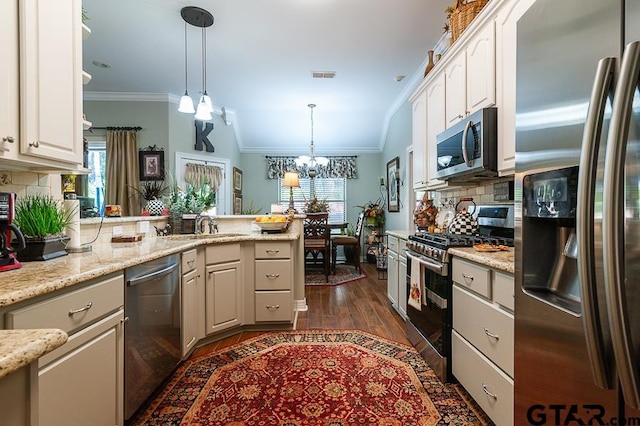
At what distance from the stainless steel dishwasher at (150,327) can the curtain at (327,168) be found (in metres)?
5.06

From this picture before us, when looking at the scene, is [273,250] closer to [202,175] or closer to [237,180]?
[202,175]

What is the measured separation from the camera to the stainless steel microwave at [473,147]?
195cm

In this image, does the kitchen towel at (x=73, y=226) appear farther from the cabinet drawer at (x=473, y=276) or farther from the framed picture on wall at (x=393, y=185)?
the framed picture on wall at (x=393, y=185)

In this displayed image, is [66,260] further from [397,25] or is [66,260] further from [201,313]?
[397,25]

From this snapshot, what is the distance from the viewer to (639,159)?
64cm

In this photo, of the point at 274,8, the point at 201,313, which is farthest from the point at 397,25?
the point at 201,313

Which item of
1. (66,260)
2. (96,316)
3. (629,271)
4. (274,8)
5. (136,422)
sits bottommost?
(136,422)

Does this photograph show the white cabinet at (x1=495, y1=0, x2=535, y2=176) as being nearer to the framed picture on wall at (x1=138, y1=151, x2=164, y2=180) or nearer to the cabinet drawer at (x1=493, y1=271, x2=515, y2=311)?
the cabinet drawer at (x1=493, y1=271, x2=515, y2=311)

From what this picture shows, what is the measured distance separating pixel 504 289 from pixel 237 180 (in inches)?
221

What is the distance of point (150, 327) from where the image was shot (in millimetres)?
1712

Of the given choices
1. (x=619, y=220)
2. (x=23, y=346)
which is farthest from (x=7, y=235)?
(x=619, y=220)

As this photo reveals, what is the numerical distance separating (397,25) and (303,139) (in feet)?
13.0

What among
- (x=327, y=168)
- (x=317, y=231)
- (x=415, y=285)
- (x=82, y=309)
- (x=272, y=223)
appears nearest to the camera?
(x=82, y=309)

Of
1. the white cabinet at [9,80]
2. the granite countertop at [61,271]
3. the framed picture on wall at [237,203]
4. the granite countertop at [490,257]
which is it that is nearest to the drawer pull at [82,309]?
the granite countertop at [61,271]
